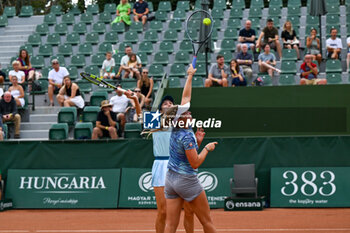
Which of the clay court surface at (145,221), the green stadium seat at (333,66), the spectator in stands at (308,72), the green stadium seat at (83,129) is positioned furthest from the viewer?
the green stadium seat at (333,66)

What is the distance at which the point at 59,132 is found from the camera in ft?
52.5

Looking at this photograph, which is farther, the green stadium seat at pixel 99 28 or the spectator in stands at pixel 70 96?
the green stadium seat at pixel 99 28

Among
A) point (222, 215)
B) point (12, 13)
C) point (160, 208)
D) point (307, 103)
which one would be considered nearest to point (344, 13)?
point (307, 103)

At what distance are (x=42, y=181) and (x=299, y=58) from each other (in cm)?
855

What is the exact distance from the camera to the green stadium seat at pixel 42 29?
22.7 m

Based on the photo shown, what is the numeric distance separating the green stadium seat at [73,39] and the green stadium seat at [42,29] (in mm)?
1393

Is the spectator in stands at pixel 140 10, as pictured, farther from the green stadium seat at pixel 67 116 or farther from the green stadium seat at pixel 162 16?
the green stadium seat at pixel 67 116

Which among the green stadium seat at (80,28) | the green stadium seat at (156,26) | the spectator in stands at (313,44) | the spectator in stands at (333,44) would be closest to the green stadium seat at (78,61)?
the green stadium seat at (80,28)

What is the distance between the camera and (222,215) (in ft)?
40.8

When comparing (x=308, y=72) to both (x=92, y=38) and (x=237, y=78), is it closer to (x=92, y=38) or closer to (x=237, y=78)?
(x=237, y=78)

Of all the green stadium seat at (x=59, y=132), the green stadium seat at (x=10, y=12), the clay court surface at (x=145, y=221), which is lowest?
the clay court surface at (x=145, y=221)

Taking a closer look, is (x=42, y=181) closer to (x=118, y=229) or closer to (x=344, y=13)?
(x=118, y=229)

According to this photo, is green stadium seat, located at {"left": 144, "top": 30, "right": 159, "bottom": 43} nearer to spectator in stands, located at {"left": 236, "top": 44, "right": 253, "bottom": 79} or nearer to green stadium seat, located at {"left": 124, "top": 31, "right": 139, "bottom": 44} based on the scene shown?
green stadium seat, located at {"left": 124, "top": 31, "right": 139, "bottom": 44}

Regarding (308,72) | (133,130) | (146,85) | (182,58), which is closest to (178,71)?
(182,58)
